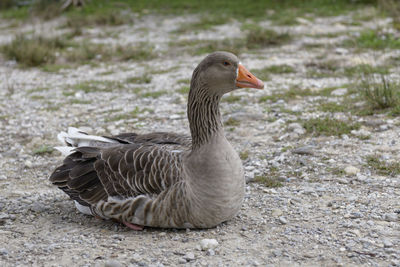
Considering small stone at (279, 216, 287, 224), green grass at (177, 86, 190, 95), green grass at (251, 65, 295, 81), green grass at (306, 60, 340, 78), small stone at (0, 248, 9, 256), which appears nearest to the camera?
small stone at (0, 248, 9, 256)

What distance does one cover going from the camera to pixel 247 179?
240 inches

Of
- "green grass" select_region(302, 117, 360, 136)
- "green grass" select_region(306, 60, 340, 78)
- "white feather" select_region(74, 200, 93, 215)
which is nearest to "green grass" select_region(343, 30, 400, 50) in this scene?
"green grass" select_region(306, 60, 340, 78)

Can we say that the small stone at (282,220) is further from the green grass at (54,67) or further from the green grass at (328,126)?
the green grass at (54,67)

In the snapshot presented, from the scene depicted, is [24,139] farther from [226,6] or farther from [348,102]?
[226,6]

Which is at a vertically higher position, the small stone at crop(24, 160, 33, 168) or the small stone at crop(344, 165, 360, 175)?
the small stone at crop(24, 160, 33, 168)

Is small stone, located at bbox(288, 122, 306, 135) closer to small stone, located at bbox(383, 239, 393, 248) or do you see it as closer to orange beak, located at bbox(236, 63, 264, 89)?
orange beak, located at bbox(236, 63, 264, 89)

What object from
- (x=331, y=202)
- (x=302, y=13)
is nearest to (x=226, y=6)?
(x=302, y=13)

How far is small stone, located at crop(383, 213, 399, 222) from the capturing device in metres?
4.84

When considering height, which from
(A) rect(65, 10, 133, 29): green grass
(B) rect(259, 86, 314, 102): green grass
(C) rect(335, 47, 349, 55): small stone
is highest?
(A) rect(65, 10, 133, 29): green grass

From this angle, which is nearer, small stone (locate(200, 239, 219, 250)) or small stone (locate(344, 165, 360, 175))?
small stone (locate(200, 239, 219, 250))

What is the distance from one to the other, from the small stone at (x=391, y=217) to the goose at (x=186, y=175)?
4.62ft

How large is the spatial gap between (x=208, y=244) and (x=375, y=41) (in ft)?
30.6

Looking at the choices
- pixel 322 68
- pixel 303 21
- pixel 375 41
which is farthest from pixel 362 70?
pixel 303 21

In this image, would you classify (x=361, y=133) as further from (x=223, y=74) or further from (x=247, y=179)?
(x=223, y=74)
